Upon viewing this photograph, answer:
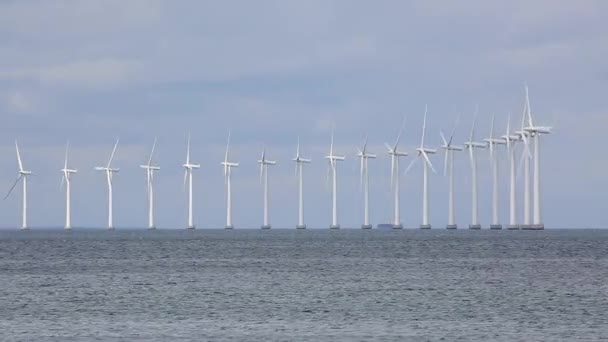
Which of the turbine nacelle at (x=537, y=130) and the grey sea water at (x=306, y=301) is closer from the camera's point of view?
the grey sea water at (x=306, y=301)

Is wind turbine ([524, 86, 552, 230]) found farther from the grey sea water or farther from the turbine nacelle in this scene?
the grey sea water

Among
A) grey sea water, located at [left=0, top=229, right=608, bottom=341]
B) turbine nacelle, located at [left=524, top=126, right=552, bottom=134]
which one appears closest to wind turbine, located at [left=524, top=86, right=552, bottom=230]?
turbine nacelle, located at [left=524, top=126, right=552, bottom=134]

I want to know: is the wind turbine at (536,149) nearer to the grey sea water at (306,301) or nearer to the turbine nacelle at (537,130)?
the turbine nacelle at (537,130)

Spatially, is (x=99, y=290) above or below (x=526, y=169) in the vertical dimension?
below

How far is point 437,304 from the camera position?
207 ft

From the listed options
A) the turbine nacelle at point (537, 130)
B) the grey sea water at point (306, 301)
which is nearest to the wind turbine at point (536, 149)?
the turbine nacelle at point (537, 130)

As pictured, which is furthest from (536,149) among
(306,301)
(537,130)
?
(306,301)

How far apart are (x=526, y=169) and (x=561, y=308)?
13064 centimetres

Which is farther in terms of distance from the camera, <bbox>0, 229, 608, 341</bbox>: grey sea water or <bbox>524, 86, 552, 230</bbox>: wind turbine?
<bbox>524, 86, 552, 230</bbox>: wind turbine

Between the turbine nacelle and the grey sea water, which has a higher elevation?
the turbine nacelle

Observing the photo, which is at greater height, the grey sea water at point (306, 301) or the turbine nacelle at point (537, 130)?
the turbine nacelle at point (537, 130)

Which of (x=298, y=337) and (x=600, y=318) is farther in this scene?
(x=600, y=318)

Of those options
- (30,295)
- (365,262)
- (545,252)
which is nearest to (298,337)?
(30,295)

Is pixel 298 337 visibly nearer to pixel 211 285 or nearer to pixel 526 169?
pixel 211 285
